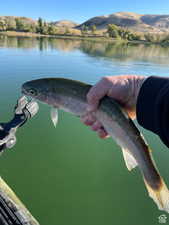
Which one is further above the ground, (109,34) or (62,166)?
(109,34)

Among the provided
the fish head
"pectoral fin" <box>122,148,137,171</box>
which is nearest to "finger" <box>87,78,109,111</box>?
the fish head

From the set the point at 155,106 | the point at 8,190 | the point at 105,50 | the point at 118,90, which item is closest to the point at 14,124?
the point at 8,190

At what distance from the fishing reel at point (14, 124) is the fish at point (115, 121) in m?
1.76

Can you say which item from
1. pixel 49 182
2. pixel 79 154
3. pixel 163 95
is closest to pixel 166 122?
pixel 163 95

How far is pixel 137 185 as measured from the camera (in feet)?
16.2

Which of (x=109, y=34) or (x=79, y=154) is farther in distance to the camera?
(x=109, y=34)

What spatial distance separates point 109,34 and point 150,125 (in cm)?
10852

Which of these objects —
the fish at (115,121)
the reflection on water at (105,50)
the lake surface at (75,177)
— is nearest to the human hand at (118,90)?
the fish at (115,121)

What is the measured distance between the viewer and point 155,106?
1.99 metres

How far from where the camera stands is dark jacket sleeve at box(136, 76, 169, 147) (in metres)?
1.91

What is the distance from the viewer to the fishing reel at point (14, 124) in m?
3.82

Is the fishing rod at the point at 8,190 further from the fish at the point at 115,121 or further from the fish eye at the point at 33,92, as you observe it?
the fish eye at the point at 33,92

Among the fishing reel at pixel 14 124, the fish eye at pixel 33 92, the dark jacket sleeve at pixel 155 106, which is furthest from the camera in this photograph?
the fishing reel at pixel 14 124

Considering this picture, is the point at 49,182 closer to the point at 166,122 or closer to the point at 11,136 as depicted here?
the point at 11,136
